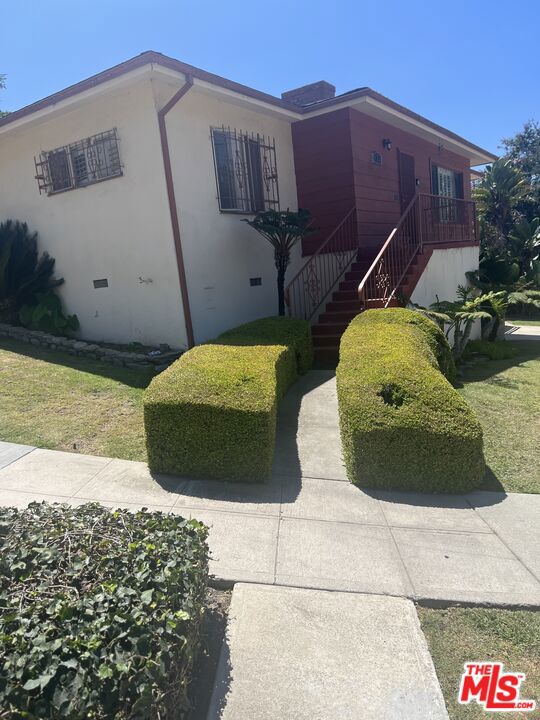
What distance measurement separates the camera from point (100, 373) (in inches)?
267

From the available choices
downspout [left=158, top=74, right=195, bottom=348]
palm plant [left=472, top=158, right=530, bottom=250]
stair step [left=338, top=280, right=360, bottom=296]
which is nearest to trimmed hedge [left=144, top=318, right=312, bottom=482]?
downspout [left=158, top=74, right=195, bottom=348]

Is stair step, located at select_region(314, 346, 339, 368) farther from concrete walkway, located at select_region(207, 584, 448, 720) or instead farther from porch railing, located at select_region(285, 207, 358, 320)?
concrete walkway, located at select_region(207, 584, 448, 720)

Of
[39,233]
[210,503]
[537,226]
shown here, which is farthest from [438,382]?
[537,226]

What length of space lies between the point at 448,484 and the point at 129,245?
236 inches

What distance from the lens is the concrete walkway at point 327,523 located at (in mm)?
2818

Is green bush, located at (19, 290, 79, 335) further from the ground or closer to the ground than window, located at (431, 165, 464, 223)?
closer to the ground

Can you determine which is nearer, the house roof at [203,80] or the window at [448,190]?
the house roof at [203,80]

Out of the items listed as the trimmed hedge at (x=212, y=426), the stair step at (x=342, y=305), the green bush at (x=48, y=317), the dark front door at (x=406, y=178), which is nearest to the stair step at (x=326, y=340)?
the stair step at (x=342, y=305)

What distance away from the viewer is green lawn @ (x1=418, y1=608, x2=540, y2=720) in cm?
206

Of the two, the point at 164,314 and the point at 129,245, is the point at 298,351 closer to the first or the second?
the point at 164,314

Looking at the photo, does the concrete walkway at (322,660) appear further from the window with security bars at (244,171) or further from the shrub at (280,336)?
the window with security bars at (244,171)

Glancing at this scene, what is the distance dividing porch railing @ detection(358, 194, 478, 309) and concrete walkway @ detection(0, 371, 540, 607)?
12.8 ft

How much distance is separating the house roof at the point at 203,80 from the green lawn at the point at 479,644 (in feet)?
21.8

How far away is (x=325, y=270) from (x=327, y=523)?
6920mm
